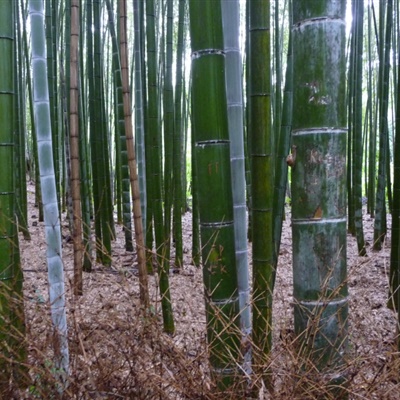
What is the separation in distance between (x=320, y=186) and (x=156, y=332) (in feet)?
2.16

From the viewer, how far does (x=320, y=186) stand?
118cm

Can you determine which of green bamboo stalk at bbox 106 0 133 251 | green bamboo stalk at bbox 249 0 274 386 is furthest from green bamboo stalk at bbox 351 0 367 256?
green bamboo stalk at bbox 249 0 274 386

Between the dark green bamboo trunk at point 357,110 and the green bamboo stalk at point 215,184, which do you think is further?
the dark green bamboo trunk at point 357,110

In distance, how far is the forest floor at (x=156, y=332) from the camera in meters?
1.39

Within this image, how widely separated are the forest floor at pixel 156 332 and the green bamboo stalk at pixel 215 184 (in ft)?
0.27

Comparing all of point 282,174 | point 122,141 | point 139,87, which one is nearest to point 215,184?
→ point 282,174

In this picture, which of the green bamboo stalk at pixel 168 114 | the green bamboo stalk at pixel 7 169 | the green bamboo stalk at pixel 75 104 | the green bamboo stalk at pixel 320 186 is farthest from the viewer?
the green bamboo stalk at pixel 168 114

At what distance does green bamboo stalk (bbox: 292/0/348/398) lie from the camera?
115 cm

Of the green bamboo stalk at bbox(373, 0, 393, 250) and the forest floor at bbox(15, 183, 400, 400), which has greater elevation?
the green bamboo stalk at bbox(373, 0, 393, 250)

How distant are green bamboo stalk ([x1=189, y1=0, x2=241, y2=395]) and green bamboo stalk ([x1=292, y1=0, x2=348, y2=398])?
0.22 metres

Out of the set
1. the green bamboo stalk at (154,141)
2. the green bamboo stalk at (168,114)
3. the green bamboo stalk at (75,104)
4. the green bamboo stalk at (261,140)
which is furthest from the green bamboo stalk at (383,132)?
the green bamboo stalk at (75,104)

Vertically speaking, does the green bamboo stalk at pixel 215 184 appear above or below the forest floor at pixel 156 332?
above

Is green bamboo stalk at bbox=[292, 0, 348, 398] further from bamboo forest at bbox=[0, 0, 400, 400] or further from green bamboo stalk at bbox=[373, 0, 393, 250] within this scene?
green bamboo stalk at bbox=[373, 0, 393, 250]

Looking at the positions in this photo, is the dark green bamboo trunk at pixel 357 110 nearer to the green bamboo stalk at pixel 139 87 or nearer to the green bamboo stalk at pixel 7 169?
the green bamboo stalk at pixel 139 87
